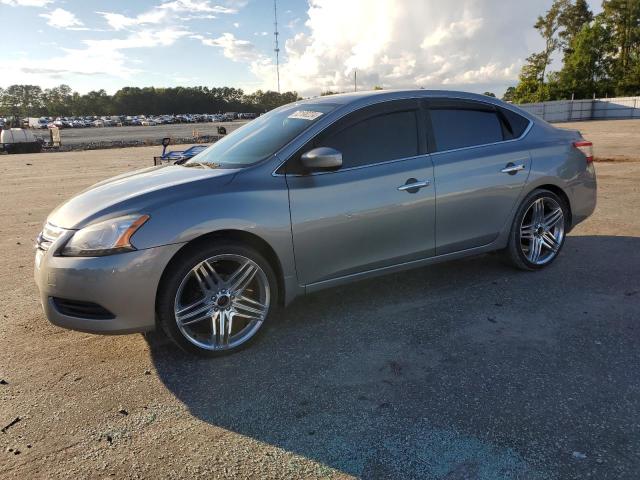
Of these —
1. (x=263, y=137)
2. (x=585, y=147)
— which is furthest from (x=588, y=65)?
(x=263, y=137)

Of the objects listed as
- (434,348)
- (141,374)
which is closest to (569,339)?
(434,348)

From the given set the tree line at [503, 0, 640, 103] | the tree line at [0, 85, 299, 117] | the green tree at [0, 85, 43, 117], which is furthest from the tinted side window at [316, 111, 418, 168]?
the green tree at [0, 85, 43, 117]

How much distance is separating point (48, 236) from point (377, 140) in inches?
97.7

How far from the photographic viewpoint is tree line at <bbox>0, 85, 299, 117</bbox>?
163875mm

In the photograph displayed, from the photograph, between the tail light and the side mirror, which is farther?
the tail light

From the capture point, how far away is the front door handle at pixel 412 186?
4070 millimetres

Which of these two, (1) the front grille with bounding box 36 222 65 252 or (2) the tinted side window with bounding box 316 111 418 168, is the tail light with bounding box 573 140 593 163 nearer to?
(2) the tinted side window with bounding box 316 111 418 168

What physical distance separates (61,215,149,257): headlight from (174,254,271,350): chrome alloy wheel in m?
0.45

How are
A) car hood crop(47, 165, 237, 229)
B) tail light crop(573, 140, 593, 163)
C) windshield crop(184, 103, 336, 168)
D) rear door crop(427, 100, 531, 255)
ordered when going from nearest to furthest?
car hood crop(47, 165, 237, 229)
windshield crop(184, 103, 336, 168)
rear door crop(427, 100, 531, 255)
tail light crop(573, 140, 593, 163)

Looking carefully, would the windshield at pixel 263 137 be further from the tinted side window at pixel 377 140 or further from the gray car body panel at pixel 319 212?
the tinted side window at pixel 377 140

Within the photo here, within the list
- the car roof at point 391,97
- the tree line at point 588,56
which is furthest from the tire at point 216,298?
the tree line at point 588,56

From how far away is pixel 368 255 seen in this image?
4000mm

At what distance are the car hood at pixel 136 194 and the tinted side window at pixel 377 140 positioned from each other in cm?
88

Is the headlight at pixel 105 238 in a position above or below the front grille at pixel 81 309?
above
